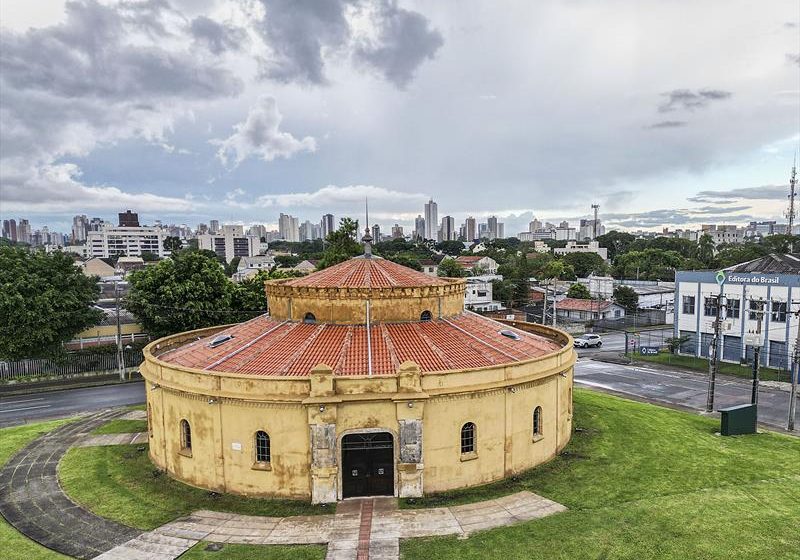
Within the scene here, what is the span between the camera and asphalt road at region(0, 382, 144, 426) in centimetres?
3909

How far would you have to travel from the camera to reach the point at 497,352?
27062 millimetres

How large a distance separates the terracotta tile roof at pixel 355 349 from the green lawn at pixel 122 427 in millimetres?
7433

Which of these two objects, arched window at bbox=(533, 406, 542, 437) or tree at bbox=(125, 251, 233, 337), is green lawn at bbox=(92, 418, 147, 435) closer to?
tree at bbox=(125, 251, 233, 337)

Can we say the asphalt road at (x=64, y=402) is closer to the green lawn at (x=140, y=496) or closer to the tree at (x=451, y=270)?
the green lawn at (x=140, y=496)

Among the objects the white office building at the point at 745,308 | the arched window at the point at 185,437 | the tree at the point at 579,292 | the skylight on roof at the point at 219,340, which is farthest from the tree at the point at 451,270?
the arched window at the point at 185,437

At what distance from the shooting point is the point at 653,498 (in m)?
22.9

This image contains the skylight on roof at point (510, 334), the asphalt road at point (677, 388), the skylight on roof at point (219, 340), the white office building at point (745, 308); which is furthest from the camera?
the white office building at point (745, 308)

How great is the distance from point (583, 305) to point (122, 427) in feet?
232

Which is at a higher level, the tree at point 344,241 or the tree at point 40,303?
the tree at point 344,241

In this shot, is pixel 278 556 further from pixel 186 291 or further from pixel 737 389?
pixel 737 389

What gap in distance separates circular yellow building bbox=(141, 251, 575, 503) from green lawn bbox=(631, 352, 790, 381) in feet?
102

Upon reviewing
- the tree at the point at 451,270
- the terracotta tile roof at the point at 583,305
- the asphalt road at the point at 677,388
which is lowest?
the asphalt road at the point at 677,388

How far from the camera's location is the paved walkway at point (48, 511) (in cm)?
1998

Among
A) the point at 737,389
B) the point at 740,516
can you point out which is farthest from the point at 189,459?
the point at 737,389
